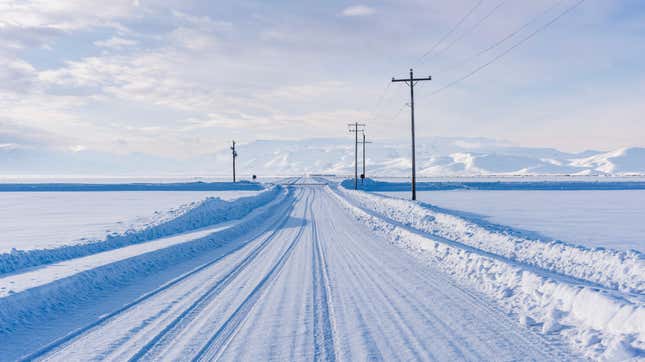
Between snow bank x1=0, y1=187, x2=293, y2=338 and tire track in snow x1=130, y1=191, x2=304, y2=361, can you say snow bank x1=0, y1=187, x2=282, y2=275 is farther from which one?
tire track in snow x1=130, y1=191, x2=304, y2=361

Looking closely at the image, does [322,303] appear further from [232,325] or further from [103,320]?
[103,320]

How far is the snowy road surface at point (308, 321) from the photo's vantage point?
19.3 ft

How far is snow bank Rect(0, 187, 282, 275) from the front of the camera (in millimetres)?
11914

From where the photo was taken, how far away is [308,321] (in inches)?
282

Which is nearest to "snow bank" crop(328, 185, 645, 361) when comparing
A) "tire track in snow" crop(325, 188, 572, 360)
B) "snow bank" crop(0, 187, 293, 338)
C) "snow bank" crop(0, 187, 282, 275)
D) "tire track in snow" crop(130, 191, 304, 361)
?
"tire track in snow" crop(325, 188, 572, 360)

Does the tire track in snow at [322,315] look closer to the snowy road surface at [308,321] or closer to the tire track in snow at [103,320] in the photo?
the snowy road surface at [308,321]

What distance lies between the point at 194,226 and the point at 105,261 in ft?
34.0

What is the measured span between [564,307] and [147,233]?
14.9 metres

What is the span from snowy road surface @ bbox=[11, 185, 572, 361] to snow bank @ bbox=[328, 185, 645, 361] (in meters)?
0.44

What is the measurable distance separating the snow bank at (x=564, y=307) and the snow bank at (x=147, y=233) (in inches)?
421

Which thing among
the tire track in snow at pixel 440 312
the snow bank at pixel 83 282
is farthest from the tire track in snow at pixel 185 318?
the tire track in snow at pixel 440 312

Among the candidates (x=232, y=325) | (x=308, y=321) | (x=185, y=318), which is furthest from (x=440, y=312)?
(x=185, y=318)

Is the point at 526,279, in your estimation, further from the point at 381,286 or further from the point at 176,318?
the point at 176,318

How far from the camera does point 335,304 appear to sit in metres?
8.15
